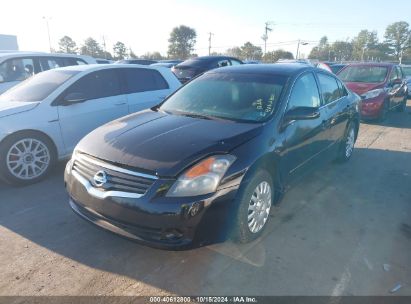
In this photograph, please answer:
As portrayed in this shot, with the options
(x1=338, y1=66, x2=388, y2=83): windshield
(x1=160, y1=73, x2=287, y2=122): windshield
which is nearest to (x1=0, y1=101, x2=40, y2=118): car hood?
(x1=160, y1=73, x2=287, y2=122): windshield

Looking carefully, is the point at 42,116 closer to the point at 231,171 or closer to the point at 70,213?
the point at 70,213

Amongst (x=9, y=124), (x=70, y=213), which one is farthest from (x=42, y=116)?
(x=70, y=213)

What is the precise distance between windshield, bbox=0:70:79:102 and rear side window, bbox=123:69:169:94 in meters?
0.95

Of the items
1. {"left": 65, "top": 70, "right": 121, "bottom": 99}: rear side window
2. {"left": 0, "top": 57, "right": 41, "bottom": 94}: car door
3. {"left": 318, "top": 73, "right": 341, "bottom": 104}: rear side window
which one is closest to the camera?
{"left": 318, "top": 73, "right": 341, "bottom": 104}: rear side window

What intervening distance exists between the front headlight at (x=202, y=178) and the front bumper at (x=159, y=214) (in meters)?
0.05

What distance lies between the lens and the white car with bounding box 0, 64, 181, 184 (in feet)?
14.6

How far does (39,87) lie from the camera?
512cm

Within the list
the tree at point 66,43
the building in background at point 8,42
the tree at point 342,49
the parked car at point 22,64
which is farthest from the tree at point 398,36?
the parked car at point 22,64

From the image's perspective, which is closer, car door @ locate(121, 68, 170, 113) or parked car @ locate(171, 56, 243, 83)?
car door @ locate(121, 68, 170, 113)

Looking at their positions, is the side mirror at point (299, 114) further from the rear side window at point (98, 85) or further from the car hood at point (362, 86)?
the car hood at point (362, 86)

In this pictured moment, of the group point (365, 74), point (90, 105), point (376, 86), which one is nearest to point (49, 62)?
point (90, 105)

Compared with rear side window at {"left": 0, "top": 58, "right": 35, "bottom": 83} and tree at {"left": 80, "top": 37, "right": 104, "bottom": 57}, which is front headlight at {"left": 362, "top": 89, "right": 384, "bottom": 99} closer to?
rear side window at {"left": 0, "top": 58, "right": 35, "bottom": 83}

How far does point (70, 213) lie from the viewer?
3.81 meters

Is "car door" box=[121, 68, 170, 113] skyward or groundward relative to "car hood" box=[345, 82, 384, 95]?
skyward
